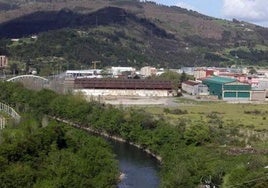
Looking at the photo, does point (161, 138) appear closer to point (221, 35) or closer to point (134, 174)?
point (134, 174)

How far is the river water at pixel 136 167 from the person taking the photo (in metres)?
23.7

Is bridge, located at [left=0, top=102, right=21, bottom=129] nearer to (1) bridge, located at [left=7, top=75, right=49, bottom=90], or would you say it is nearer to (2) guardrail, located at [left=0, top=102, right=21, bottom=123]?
(2) guardrail, located at [left=0, top=102, right=21, bottom=123]

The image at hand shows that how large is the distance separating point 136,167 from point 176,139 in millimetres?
2630

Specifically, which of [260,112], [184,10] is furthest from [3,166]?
[184,10]

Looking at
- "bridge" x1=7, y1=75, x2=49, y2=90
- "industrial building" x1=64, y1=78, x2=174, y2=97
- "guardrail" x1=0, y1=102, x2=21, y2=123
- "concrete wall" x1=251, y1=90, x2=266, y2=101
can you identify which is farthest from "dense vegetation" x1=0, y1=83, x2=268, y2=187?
"concrete wall" x1=251, y1=90, x2=266, y2=101

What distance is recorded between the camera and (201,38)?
135375 mm

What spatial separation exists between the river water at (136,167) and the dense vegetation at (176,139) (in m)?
0.62

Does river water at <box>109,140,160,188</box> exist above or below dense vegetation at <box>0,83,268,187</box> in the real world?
below

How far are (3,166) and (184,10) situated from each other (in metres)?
160

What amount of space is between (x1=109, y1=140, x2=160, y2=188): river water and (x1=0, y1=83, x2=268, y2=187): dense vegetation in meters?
0.62

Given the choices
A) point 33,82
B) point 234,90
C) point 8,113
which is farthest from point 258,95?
point 8,113

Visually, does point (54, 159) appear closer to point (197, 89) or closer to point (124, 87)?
point (124, 87)

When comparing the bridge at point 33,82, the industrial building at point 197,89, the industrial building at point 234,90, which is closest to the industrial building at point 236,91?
the industrial building at point 234,90

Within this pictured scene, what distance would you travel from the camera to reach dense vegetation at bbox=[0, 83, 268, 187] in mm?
19719
